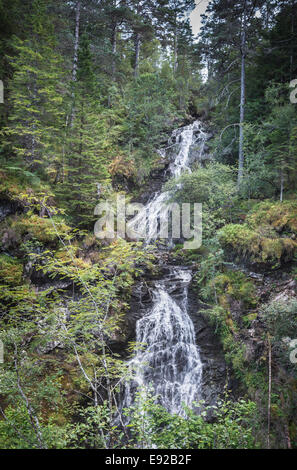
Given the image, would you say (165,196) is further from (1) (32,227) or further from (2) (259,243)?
(1) (32,227)

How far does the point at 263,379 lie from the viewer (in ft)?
19.7

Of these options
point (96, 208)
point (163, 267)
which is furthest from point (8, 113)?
point (163, 267)

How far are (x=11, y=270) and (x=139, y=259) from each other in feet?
19.1

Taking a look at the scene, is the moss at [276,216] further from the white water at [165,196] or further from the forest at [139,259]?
the white water at [165,196]

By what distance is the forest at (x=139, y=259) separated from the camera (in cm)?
353

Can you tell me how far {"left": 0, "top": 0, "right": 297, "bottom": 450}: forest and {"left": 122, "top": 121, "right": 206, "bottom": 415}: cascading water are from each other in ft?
0.14

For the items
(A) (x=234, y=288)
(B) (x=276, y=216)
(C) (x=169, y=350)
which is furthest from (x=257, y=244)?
(C) (x=169, y=350)

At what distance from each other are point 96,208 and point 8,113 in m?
5.82

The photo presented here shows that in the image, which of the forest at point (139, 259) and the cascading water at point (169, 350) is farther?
the cascading water at point (169, 350)

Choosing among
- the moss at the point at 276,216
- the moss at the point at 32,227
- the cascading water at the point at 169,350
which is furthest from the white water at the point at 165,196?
the moss at the point at 32,227

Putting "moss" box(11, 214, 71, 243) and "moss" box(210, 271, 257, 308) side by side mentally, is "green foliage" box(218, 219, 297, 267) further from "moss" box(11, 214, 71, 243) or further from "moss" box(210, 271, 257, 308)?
"moss" box(11, 214, 71, 243)

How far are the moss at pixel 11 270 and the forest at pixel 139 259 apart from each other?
56 millimetres

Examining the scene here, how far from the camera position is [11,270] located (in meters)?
7.86

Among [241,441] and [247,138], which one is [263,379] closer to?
[241,441]
